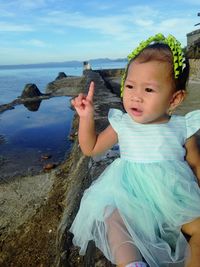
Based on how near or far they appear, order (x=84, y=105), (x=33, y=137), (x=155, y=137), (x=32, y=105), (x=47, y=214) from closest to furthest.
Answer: (x=155, y=137), (x=84, y=105), (x=47, y=214), (x=33, y=137), (x=32, y=105)

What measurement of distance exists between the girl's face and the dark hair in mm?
30

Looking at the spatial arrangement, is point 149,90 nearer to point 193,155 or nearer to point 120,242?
point 193,155

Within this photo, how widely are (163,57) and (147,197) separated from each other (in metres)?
0.92

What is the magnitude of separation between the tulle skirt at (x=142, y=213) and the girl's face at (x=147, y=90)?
1.17 ft

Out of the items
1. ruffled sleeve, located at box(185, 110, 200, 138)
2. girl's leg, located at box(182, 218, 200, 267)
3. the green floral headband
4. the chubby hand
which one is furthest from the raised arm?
girl's leg, located at box(182, 218, 200, 267)

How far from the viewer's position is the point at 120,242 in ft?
7.38

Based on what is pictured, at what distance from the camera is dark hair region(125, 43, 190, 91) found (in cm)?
252

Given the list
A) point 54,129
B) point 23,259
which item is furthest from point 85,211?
point 54,129

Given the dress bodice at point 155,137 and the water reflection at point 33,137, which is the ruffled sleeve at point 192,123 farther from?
the water reflection at point 33,137

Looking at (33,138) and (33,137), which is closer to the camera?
(33,138)

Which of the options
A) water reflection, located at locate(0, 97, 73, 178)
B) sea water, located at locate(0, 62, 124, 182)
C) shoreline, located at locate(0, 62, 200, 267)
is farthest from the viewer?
water reflection, located at locate(0, 97, 73, 178)

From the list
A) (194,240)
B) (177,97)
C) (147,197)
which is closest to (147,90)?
(177,97)

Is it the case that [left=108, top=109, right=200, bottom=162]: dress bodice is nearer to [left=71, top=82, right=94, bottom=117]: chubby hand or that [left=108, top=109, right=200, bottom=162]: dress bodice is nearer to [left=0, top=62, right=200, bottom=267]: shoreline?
[left=71, top=82, right=94, bottom=117]: chubby hand

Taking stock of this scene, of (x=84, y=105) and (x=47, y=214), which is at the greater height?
(x=84, y=105)
